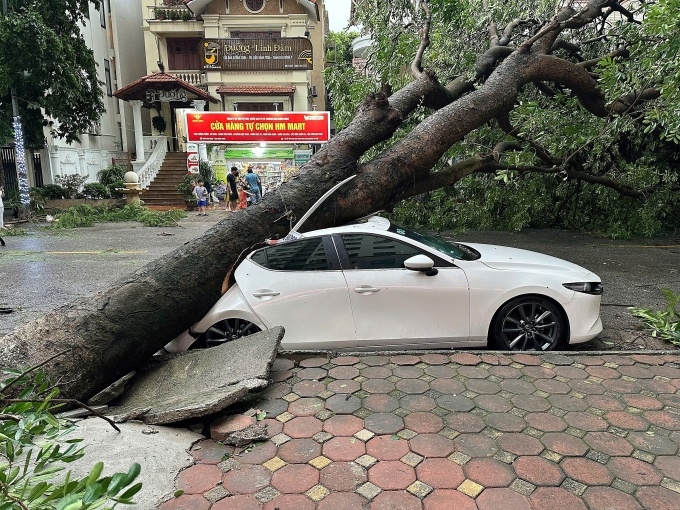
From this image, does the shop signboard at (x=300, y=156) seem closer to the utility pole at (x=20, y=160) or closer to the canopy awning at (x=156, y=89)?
the canopy awning at (x=156, y=89)

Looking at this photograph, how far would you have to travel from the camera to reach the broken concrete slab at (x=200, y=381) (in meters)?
3.15

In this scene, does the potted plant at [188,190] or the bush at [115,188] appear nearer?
the bush at [115,188]

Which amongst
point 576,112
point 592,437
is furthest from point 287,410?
point 576,112

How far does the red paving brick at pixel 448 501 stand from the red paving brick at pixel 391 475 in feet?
0.51

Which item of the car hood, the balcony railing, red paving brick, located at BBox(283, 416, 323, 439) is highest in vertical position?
the balcony railing

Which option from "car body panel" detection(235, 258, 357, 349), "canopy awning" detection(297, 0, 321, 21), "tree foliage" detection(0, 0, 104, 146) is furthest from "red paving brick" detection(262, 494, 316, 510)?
"canopy awning" detection(297, 0, 321, 21)

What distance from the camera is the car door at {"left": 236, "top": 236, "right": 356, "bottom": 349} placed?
4.23 metres

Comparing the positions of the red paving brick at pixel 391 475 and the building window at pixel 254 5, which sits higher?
the building window at pixel 254 5

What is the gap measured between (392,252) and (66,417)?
2.83m

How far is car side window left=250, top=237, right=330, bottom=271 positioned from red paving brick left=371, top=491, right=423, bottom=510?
7.19 ft

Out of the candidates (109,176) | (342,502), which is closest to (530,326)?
(342,502)

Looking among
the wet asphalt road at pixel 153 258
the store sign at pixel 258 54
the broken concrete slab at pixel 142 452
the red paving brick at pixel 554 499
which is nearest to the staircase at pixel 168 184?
the store sign at pixel 258 54

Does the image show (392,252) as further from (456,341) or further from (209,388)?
(209,388)

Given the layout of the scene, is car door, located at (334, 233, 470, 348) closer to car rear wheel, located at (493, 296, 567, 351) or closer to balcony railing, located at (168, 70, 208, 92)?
car rear wheel, located at (493, 296, 567, 351)
